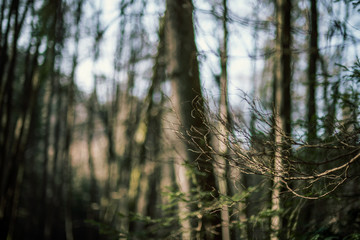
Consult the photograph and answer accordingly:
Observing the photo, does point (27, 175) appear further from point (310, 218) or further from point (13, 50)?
point (310, 218)

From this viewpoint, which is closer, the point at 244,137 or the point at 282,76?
the point at 244,137

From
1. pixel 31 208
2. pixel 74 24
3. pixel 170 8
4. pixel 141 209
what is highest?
pixel 74 24

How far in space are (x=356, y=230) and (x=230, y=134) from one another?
1920 millimetres

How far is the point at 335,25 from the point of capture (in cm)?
304

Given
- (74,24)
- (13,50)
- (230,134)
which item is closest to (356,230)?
(230,134)

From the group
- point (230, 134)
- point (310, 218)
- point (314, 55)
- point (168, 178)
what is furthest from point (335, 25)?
point (168, 178)

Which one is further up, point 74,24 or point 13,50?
point 74,24

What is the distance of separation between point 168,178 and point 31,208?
30.2 feet

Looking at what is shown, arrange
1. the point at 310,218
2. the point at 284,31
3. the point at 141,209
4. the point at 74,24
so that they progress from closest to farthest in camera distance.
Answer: the point at 284,31 → the point at 310,218 → the point at 141,209 → the point at 74,24

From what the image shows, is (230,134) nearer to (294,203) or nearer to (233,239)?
(294,203)

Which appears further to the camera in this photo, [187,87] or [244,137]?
[187,87]

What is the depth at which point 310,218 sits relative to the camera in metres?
3.58

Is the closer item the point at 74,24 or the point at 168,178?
the point at 74,24

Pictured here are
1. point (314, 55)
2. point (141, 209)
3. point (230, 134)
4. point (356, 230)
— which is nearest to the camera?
point (230, 134)
